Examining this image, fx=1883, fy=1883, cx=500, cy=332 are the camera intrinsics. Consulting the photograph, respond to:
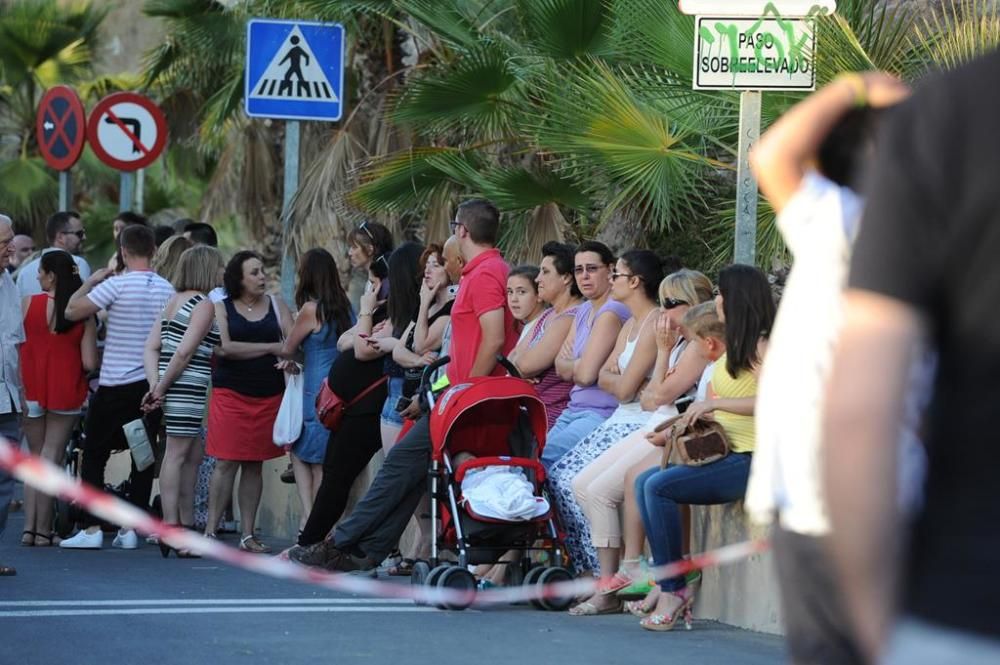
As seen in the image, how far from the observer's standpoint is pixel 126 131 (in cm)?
1561

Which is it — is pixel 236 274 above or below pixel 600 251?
below

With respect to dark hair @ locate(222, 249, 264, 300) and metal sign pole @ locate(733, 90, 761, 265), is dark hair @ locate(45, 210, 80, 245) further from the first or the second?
metal sign pole @ locate(733, 90, 761, 265)

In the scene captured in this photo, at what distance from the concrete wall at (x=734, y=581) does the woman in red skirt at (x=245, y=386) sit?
360 cm

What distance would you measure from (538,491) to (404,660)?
1906mm

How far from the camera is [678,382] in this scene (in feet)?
27.5

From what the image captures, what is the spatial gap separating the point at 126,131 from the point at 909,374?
13.9m

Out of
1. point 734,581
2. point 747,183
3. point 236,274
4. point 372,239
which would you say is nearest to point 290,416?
point 236,274

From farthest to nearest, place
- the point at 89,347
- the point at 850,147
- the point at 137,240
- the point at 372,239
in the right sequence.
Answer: the point at 89,347 → the point at 137,240 → the point at 372,239 → the point at 850,147

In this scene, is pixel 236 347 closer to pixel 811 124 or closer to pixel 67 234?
pixel 67 234

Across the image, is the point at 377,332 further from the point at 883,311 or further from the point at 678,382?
the point at 883,311

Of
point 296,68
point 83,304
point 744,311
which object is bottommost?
point 83,304

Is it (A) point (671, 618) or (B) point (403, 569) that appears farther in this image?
(B) point (403, 569)

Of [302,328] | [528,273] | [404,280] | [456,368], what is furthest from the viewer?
[302,328]

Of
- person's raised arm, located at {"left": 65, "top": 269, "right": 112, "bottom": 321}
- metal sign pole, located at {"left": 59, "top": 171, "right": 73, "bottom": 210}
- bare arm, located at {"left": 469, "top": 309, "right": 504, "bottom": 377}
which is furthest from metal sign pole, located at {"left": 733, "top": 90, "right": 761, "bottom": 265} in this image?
metal sign pole, located at {"left": 59, "top": 171, "right": 73, "bottom": 210}
